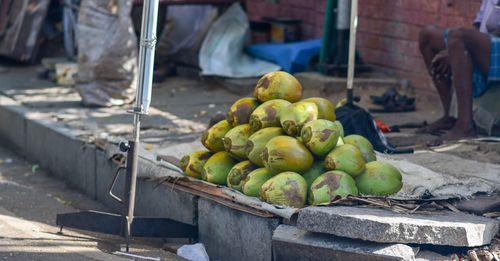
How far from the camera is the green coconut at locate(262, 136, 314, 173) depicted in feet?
18.1

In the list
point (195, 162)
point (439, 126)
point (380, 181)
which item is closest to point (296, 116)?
point (380, 181)

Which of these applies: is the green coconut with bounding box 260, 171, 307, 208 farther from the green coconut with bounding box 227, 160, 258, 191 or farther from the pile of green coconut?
the green coconut with bounding box 227, 160, 258, 191

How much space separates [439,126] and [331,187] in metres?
2.50

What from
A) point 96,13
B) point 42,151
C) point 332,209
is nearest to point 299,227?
point 332,209

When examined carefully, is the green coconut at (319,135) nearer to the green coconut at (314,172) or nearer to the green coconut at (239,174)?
the green coconut at (314,172)

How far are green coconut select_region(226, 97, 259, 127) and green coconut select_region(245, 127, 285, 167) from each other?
26cm

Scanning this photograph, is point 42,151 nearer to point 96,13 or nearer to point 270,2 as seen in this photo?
point 96,13

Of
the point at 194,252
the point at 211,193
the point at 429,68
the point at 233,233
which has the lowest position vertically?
the point at 194,252

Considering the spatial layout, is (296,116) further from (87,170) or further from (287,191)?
(87,170)

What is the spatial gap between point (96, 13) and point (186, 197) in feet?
11.2

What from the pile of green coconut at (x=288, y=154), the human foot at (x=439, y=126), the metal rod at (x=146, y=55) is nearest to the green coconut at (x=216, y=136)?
the pile of green coconut at (x=288, y=154)

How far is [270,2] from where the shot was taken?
1151cm

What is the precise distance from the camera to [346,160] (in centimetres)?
553

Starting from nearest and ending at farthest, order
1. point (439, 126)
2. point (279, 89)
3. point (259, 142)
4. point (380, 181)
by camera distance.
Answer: point (380, 181) < point (259, 142) < point (279, 89) < point (439, 126)
